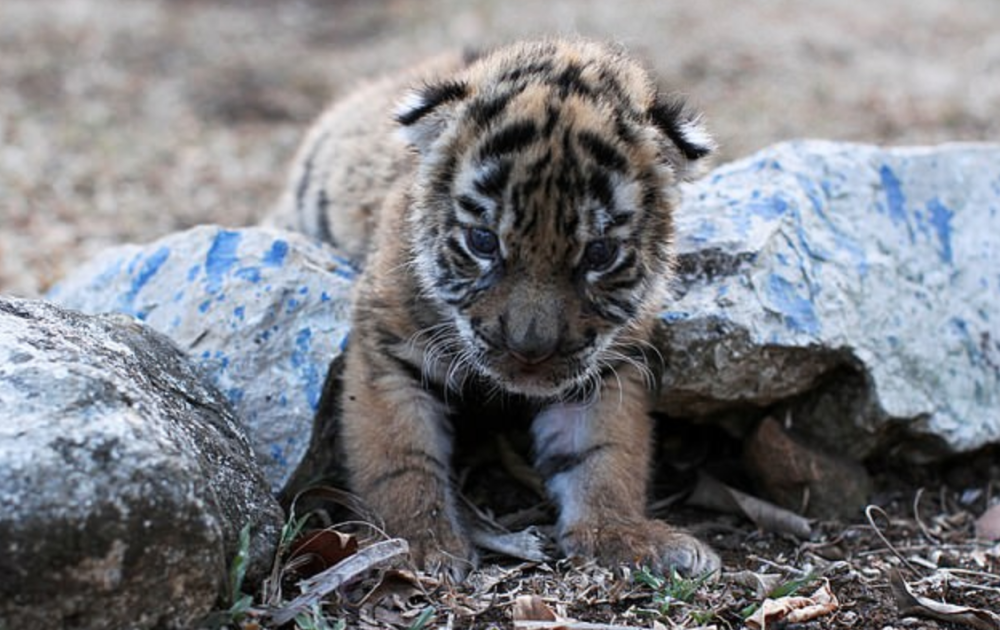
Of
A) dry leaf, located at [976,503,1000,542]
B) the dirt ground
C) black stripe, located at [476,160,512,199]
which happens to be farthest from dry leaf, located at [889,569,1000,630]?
black stripe, located at [476,160,512,199]

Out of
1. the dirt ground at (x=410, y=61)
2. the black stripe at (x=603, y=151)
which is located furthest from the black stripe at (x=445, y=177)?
the dirt ground at (x=410, y=61)

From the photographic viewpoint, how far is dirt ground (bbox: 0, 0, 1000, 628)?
444 centimetres

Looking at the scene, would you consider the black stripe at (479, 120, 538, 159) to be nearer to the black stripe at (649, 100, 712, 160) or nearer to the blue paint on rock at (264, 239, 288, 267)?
the black stripe at (649, 100, 712, 160)

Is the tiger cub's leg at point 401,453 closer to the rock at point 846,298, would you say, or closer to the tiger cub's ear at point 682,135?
the rock at point 846,298

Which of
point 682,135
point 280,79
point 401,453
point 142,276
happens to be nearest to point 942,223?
point 682,135

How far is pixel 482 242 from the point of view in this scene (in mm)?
3805

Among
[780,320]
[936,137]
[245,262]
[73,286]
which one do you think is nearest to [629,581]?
[780,320]

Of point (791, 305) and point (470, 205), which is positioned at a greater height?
point (470, 205)

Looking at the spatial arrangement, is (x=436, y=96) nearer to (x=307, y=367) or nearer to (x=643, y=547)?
(x=307, y=367)

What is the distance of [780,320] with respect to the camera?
4.52 meters

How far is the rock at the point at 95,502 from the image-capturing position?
2.70 metres

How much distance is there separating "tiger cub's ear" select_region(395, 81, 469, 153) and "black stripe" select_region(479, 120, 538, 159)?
314 mm

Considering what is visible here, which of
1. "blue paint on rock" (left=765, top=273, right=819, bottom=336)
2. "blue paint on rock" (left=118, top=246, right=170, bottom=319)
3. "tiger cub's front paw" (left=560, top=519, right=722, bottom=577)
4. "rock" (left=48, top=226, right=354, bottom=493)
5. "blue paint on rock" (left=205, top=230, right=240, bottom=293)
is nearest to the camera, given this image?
"tiger cub's front paw" (left=560, top=519, right=722, bottom=577)

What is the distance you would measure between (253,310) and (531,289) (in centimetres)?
135
